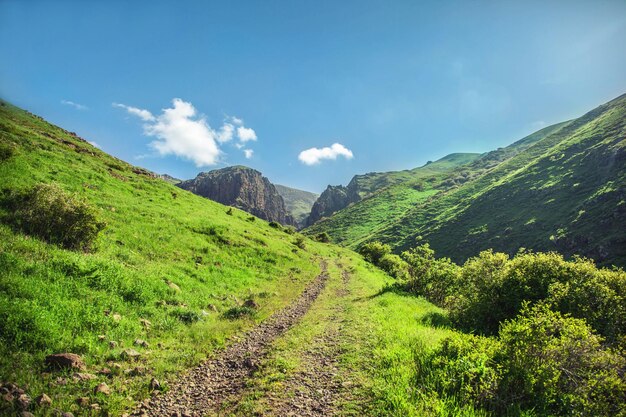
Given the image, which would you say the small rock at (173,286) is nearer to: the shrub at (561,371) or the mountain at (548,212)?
the shrub at (561,371)

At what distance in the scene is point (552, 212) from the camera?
87.9 m

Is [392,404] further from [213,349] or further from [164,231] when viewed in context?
[164,231]

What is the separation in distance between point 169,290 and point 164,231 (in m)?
12.0

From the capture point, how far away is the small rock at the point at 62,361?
8.33 metres

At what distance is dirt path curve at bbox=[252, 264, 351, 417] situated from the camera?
795 centimetres

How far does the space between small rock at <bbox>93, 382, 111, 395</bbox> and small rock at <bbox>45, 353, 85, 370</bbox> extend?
3.12 feet

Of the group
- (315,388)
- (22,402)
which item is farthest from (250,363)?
(22,402)

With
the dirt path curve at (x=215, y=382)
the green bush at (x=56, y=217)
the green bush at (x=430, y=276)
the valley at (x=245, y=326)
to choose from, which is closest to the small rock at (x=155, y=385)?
the valley at (x=245, y=326)

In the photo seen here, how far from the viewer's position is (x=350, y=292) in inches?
1101

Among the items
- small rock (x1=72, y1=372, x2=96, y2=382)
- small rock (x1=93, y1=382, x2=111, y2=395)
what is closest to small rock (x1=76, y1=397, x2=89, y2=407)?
small rock (x1=93, y1=382, x2=111, y2=395)

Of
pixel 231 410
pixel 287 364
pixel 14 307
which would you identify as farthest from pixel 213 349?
pixel 14 307

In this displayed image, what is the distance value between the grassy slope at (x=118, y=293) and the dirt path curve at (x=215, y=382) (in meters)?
0.65

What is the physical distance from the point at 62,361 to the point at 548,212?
114 metres

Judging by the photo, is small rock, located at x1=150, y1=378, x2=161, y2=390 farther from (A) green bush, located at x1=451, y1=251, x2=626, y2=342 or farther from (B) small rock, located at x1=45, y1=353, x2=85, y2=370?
(A) green bush, located at x1=451, y1=251, x2=626, y2=342
